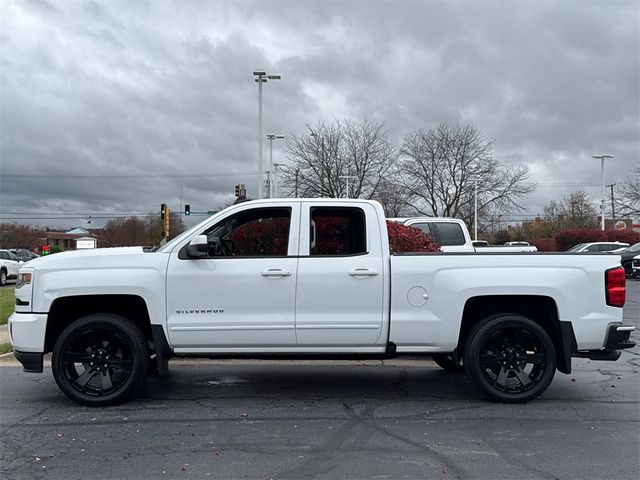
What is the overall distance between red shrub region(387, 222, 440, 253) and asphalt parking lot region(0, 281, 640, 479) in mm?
2140

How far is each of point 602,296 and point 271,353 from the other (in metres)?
3.20

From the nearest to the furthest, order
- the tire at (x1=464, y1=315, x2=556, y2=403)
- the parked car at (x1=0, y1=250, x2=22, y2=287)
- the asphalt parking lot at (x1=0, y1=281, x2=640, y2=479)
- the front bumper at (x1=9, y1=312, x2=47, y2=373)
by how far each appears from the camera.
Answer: the asphalt parking lot at (x1=0, y1=281, x2=640, y2=479) → the front bumper at (x1=9, y1=312, x2=47, y2=373) → the tire at (x1=464, y1=315, x2=556, y2=403) → the parked car at (x1=0, y1=250, x2=22, y2=287)

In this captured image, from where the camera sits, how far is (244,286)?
18.7 feet

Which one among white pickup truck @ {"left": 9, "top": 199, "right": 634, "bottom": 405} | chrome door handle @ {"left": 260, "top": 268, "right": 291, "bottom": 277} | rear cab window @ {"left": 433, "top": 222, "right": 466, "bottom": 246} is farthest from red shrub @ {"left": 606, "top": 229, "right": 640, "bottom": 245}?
chrome door handle @ {"left": 260, "top": 268, "right": 291, "bottom": 277}

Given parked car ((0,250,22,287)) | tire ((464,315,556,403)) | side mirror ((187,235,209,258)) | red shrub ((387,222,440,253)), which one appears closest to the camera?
side mirror ((187,235,209,258))

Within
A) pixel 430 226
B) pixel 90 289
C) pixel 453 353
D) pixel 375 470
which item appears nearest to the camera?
pixel 375 470

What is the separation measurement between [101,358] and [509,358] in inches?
155

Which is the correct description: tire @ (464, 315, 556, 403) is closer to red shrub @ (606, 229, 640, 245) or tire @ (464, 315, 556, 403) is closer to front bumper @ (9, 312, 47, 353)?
front bumper @ (9, 312, 47, 353)

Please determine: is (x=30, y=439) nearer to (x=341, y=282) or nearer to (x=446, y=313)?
(x=341, y=282)

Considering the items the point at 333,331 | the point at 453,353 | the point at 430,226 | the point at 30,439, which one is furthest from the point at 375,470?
the point at 430,226

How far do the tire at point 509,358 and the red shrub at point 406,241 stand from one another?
309cm

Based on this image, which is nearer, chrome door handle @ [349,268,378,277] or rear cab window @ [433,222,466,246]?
chrome door handle @ [349,268,378,277]

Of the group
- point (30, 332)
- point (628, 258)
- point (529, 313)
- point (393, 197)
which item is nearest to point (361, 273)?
point (529, 313)

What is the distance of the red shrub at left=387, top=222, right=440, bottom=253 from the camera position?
8.95 m
